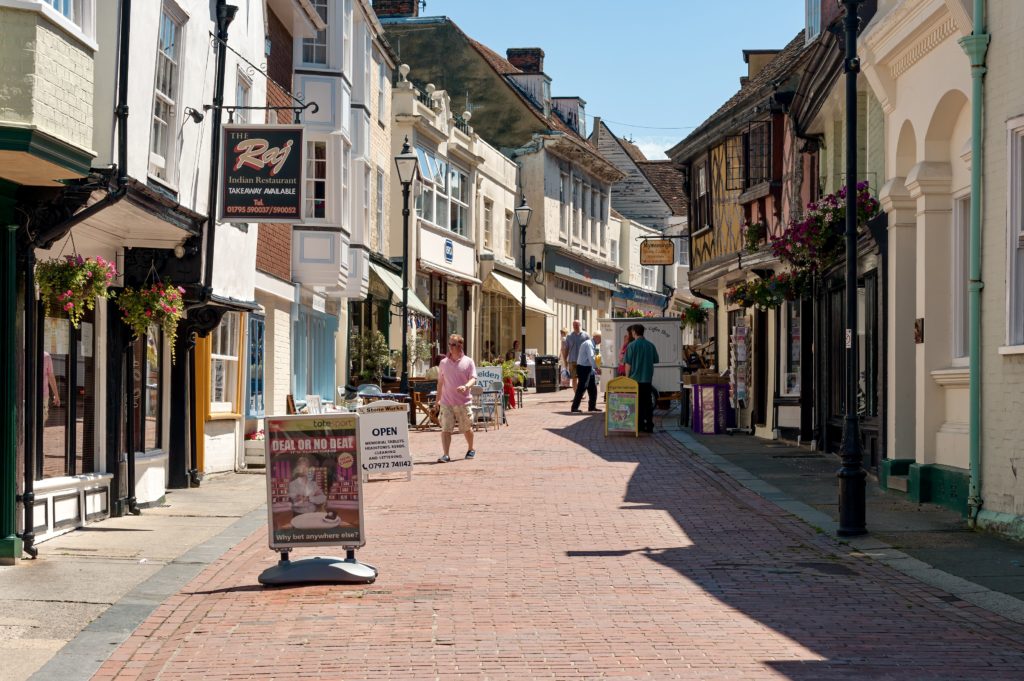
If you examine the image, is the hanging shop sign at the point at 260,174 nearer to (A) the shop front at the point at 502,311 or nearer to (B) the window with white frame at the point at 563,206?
(A) the shop front at the point at 502,311

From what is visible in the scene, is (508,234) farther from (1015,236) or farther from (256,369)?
(1015,236)

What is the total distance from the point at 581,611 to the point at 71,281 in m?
5.19

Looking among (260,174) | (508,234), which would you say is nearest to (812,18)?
(260,174)

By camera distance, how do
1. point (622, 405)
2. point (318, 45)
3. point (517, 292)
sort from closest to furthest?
point (622, 405) < point (318, 45) < point (517, 292)

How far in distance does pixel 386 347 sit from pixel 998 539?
22052 millimetres

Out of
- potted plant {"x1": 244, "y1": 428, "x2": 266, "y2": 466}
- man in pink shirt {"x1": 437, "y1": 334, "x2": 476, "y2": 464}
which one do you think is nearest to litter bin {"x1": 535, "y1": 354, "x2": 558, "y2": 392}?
man in pink shirt {"x1": 437, "y1": 334, "x2": 476, "y2": 464}

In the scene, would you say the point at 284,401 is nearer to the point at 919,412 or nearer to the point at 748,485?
the point at 748,485

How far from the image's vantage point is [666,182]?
75188 millimetres

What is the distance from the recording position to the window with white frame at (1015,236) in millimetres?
11891

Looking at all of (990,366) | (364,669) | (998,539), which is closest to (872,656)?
(364,669)

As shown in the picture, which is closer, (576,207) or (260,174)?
(260,174)

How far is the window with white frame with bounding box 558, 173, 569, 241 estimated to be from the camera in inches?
2146

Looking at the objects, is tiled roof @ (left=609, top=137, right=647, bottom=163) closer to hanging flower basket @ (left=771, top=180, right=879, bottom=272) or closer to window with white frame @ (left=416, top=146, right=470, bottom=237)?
window with white frame @ (left=416, top=146, right=470, bottom=237)

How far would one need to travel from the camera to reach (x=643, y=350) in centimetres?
2523
